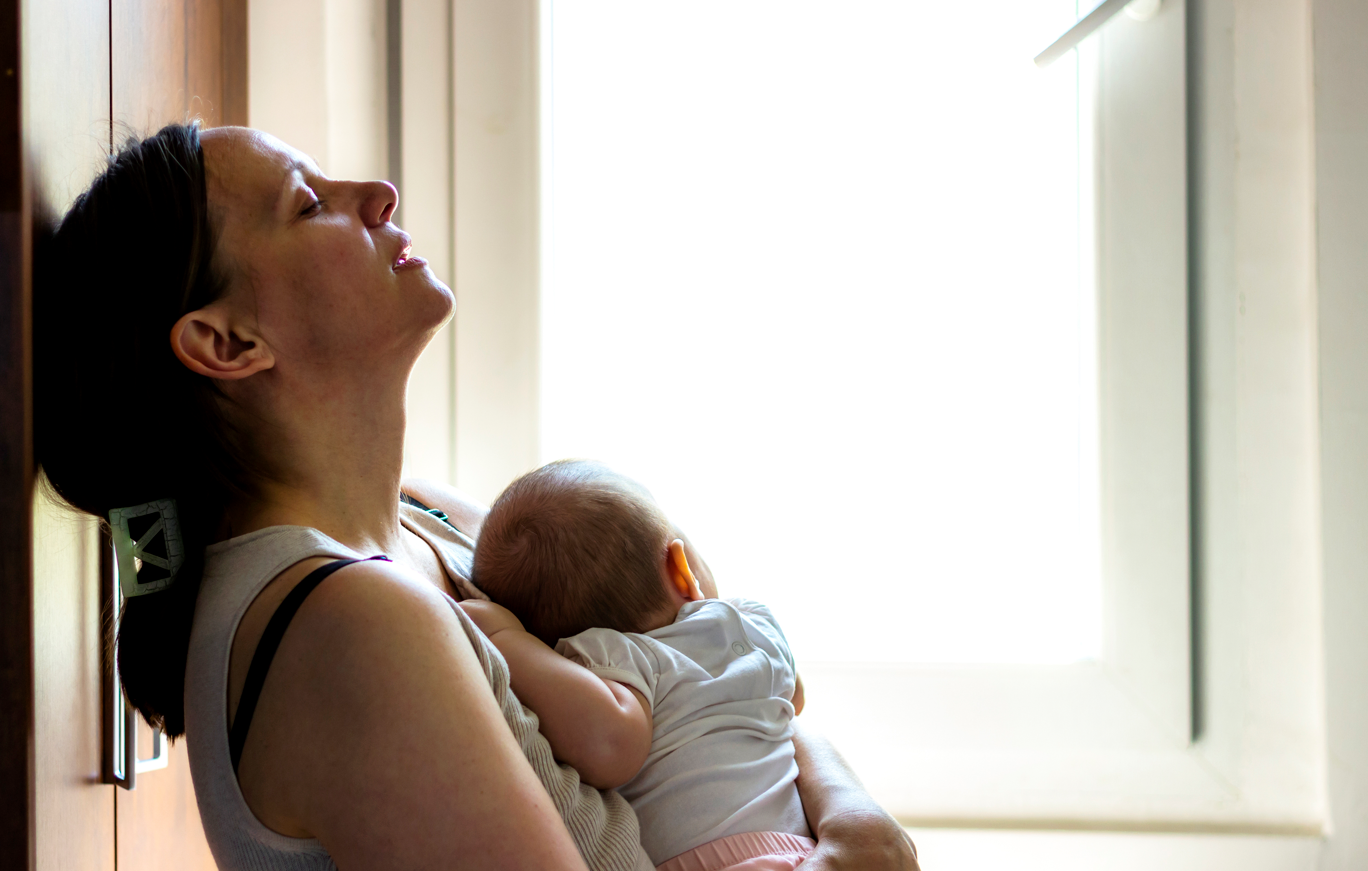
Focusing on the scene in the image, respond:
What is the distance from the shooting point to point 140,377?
29.5 inches

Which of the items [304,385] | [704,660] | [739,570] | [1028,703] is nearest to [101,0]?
[304,385]

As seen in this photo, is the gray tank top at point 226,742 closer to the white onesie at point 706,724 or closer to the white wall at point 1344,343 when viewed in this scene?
the white onesie at point 706,724

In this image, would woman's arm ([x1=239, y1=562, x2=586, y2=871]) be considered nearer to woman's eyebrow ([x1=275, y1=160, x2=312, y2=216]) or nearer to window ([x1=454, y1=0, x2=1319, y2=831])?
woman's eyebrow ([x1=275, y1=160, x2=312, y2=216])

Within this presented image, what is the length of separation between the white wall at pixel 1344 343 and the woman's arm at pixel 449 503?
1.19 m

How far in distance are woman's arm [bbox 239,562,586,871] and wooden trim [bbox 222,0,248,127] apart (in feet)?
2.98

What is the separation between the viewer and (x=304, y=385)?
0.83 metres

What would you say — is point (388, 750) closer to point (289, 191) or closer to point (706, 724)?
point (706, 724)

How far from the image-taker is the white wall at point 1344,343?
126cm

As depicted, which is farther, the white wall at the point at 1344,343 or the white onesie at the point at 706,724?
the white wall at the point at 1344,343

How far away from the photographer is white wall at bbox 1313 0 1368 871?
1.26 meters

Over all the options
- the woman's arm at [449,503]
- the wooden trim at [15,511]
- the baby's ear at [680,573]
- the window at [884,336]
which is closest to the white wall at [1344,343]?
the window at [884,336]

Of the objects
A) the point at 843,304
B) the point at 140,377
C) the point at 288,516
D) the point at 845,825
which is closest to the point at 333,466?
the point at 288,516

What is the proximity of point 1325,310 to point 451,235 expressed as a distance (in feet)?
4.28

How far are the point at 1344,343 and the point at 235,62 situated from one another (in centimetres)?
163
